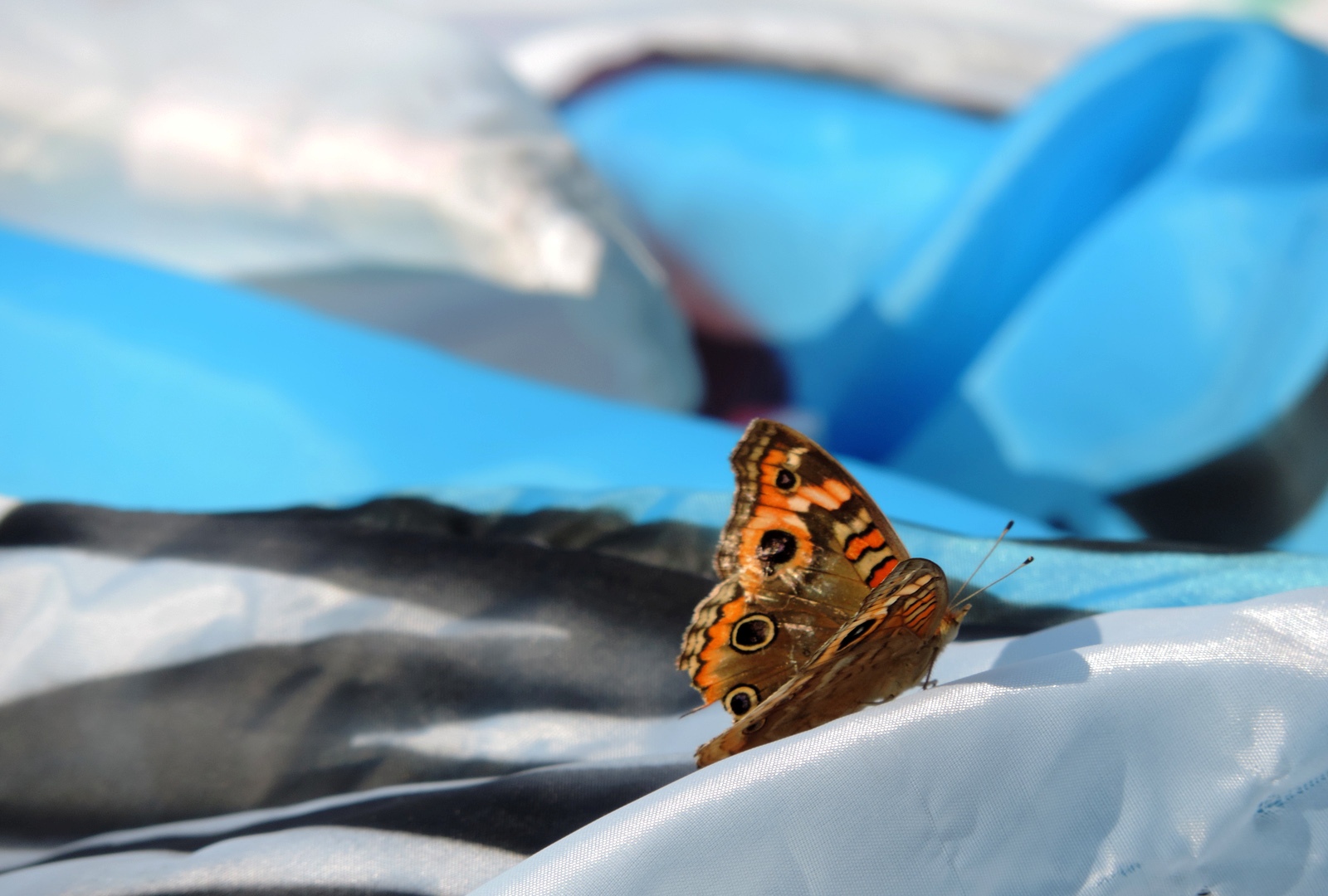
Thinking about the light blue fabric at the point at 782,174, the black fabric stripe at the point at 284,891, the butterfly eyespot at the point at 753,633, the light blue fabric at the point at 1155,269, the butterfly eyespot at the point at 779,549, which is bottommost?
the black fabric stripe at the point at 284,891

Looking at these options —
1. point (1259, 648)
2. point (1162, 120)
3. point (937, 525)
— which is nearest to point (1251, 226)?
point (1162, 120)

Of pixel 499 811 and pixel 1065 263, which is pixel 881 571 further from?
pixel 1065 263

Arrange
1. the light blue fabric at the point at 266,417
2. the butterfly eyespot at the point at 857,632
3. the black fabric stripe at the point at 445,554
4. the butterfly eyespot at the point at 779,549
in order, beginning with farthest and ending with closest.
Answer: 1. the light blue fabric at the point at 266,417
2. the black fabric stripe at the point at 445,554
3. the butterfly eyespot at the point at 779,549
4. the butterfly eyespot at the point at 857,632

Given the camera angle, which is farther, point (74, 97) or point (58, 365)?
point (74, 97)

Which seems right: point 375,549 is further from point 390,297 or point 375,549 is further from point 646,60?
point 646,60

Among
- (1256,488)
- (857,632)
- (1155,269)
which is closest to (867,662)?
(857,632)

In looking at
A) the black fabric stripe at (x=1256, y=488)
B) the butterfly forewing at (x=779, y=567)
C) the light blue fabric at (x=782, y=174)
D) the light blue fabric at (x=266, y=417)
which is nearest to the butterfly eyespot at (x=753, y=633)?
the butterfly forewing at (x=779, y=567)

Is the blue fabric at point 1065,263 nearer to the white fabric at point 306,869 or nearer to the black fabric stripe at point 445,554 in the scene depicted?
the black fabric stripe at point 445,554
